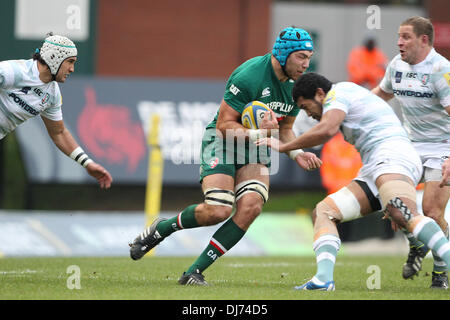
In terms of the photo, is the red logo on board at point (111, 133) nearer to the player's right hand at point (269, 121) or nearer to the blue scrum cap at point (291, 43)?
the blue scrum cap at point (291, 43)

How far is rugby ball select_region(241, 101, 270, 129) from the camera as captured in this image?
8016mm

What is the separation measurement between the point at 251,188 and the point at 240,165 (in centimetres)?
33

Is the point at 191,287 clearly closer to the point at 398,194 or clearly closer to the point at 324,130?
the point at 324,130

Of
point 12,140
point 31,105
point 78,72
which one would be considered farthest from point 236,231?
point 78,72

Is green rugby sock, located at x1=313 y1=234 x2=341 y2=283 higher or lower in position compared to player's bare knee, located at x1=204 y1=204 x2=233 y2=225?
lower

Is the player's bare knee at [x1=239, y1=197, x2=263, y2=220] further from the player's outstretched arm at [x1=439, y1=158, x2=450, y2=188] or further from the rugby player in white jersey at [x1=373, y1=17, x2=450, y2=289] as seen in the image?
the player's outstretched arm at [x1=439, y1=158, x2=450, y2=188]

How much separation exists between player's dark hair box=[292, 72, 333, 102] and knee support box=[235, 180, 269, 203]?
949mm

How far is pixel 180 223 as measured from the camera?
27.5ft

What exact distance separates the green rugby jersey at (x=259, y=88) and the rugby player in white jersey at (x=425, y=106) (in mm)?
1109

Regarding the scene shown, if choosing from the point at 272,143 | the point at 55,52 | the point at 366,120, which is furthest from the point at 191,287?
the point at 55,52

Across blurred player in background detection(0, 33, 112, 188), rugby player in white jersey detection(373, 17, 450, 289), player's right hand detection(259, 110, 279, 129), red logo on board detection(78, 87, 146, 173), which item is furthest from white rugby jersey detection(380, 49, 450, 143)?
red logo on board detection(78, 87, 146, 173)

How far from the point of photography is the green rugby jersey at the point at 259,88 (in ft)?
27.0

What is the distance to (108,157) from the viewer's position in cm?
1808

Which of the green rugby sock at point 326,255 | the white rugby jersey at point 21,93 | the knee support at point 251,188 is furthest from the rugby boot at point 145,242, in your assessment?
the green rugby sock at point 326,255
